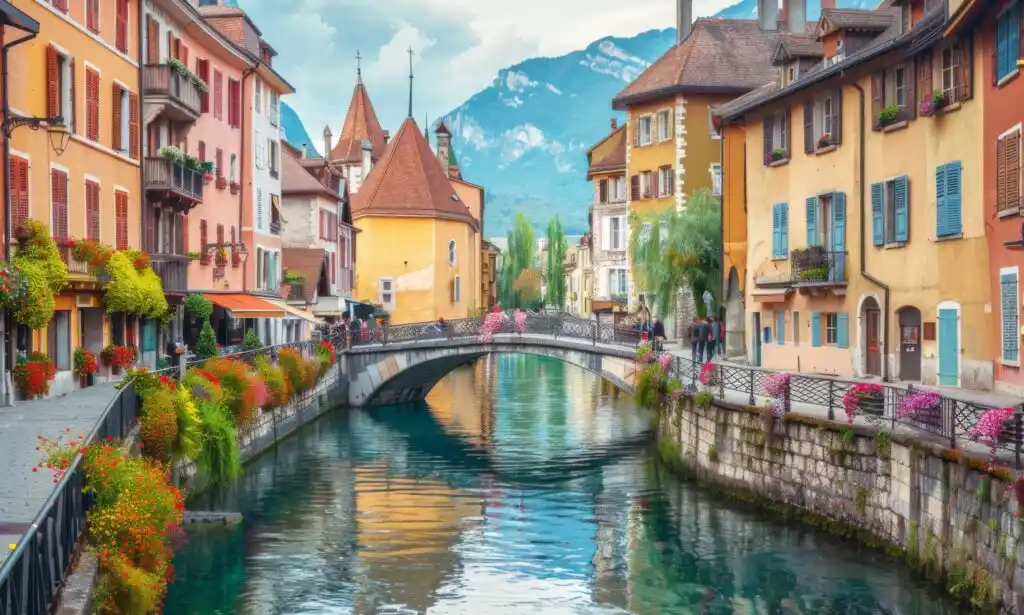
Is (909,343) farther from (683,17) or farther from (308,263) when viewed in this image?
(683,17)

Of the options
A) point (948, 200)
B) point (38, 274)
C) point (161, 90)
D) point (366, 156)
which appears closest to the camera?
point (38, 274)

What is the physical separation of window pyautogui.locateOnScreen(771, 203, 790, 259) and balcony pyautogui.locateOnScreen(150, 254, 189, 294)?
15868 millimetres

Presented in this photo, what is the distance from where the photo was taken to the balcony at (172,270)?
3410 centimetres

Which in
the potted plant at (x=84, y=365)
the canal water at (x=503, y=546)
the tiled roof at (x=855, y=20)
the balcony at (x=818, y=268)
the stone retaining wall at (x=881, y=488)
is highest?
the tiled roof at (x=855, y=20)

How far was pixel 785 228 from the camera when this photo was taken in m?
36.9

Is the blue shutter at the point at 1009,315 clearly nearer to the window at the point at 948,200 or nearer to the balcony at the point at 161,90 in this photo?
the window at the point at 948,200

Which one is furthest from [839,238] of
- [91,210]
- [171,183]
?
[91,210]

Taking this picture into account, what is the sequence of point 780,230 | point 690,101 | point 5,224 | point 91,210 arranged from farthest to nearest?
point 690,101
point 780,230
point 91,210
point 5,224

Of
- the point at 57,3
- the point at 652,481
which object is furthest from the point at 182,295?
the point at 652,481

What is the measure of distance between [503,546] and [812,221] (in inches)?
574

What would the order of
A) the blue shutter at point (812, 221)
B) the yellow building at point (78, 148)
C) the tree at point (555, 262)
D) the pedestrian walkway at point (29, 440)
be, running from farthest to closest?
the tree at point (555, 262) → the blue shutter at point (812, 221) → the yellow building at point (78, 148) → the pedestrian walkway at point (29, 440)

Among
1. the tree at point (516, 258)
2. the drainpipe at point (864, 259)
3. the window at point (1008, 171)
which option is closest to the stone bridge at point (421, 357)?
the drainpipe at point (864, 259)

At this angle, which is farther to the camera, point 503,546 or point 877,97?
point 877,97

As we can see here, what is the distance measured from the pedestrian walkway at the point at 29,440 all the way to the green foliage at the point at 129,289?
1.90 m
